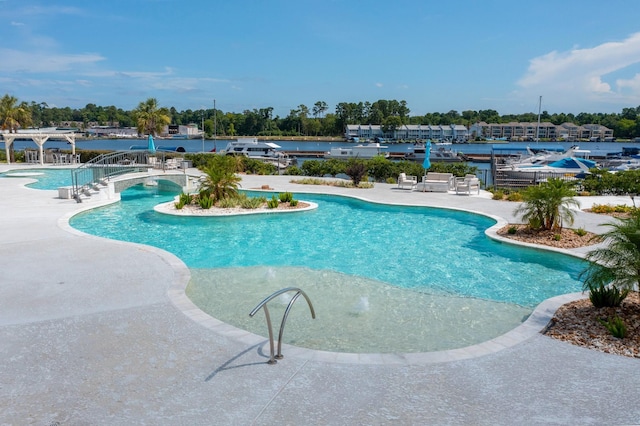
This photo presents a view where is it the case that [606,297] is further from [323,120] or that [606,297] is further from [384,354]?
[323,120]

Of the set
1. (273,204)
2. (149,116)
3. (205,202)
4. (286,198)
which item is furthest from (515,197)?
(149,116)

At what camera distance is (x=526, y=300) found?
8.84 metres

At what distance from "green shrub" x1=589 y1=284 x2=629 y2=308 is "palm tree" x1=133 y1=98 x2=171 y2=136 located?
47128 millimetres

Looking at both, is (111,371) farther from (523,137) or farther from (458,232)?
(523,137)

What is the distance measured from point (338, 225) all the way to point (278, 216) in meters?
2.42

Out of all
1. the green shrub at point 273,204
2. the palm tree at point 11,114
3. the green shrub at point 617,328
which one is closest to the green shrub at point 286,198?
the green shrub at point 273,204

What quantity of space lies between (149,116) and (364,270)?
43476 mm

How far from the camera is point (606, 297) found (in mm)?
7328

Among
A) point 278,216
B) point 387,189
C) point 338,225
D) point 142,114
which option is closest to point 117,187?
point 278,216

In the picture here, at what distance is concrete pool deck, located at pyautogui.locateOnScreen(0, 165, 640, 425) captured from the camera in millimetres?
4426

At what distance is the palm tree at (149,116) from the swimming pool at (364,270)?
33350 mm

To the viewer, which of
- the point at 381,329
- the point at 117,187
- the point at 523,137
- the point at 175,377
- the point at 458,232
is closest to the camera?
the point at 175,377

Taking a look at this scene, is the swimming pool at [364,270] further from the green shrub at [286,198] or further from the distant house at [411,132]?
the distant house at [411,132]

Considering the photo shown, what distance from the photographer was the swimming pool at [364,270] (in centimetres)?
734
